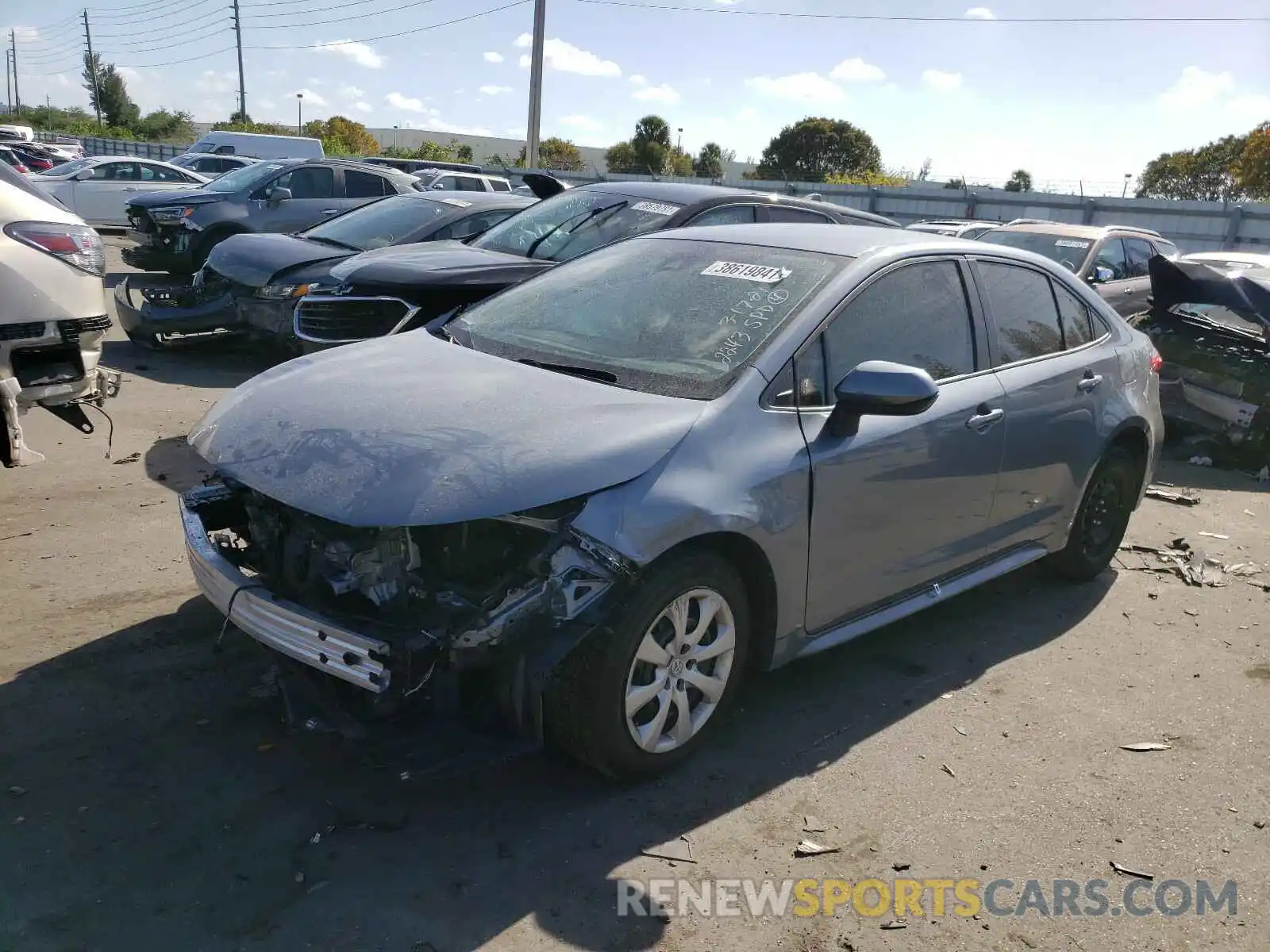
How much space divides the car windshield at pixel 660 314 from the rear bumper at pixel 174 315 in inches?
204

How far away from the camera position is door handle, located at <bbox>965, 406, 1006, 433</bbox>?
13.5 feet

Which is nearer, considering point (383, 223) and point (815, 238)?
point (815, 238)

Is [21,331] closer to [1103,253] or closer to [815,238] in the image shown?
[815,238]

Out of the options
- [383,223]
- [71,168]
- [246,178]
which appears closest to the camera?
[383,223]

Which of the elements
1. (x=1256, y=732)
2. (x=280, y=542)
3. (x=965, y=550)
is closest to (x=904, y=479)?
(x=965, y=550)

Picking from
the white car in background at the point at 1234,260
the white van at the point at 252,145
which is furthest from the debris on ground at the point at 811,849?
the white van at the point at 252,145

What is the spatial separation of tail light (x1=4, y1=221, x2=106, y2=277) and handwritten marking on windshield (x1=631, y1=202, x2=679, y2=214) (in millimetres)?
3776

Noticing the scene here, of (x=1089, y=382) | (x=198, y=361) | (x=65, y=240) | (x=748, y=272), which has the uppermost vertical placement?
(x=748, y=272)

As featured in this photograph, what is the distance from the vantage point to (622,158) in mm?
68938

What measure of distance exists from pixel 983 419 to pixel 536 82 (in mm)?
32910

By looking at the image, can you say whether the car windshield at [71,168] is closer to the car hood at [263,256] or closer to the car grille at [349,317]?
the car hood at [263,256]

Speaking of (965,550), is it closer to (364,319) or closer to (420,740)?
(420,740)

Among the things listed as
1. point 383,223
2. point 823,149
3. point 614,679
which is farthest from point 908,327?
point 823,149

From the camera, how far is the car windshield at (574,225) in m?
7.35
